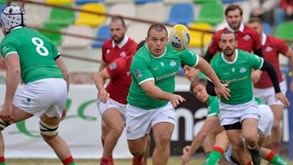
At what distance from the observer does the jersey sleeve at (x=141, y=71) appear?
364 inches

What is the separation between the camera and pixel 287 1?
1769 centimetres

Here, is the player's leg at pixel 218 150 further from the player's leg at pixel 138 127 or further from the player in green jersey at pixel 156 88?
the player in green jersey at pixel 156 88

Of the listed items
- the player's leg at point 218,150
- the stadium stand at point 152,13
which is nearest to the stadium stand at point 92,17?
the stadium stand at point 152,13

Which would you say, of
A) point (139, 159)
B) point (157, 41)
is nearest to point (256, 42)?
point (139, 159)

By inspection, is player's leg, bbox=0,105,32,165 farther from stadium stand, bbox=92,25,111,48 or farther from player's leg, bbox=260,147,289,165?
stadium stand, bbox=92,25,111,48

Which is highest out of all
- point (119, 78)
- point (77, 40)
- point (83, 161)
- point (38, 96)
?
point (38, 96)

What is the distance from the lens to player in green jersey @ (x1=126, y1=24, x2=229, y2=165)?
931 cm

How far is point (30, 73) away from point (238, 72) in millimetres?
2732

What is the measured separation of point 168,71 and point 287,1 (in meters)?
8.73

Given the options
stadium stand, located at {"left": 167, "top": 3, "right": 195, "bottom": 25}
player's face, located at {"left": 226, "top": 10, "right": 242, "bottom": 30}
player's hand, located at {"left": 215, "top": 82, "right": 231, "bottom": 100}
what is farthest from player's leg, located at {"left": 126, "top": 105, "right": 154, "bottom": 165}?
stadium stand, located at {"left": 167, "top": 3, "right": 195, "bottom": 25}

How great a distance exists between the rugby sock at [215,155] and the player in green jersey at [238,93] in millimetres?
286

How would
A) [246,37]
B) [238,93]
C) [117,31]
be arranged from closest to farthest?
[238,93] → [117,31] → [246,37]

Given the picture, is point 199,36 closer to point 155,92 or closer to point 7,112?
point 155,92

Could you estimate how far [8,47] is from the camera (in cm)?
912
